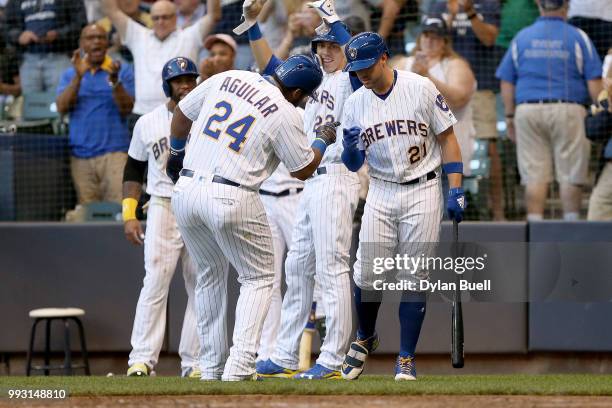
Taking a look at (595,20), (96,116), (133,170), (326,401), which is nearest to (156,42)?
(96,116)

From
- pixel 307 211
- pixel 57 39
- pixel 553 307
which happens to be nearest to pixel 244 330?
pixel 307 211

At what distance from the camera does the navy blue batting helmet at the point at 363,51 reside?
22.3 feet

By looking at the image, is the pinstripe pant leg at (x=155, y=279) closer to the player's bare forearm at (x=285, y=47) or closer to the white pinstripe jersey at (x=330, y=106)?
the white pinstripe jersey at (x=330, y=106)

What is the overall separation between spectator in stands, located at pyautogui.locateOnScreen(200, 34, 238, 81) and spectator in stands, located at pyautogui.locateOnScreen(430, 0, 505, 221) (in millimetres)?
1746

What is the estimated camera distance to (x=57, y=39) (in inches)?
425

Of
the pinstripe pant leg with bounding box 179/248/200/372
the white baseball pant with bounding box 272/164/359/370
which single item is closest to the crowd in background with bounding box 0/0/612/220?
the pinstripe pant leg with bounding box 179/248/200/372

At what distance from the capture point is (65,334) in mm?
9414

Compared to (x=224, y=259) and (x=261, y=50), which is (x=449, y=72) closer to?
(x=261, y=50)

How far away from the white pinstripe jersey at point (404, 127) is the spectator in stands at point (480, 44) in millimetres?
2982

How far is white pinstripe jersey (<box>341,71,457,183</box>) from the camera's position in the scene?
22.6 ft

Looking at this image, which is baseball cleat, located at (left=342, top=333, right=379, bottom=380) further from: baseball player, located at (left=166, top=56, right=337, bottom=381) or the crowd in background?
the crowd in background

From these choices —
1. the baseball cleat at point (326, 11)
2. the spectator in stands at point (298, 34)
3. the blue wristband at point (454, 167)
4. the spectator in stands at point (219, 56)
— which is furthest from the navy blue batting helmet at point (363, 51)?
the spectator in stands at point (298, 34)

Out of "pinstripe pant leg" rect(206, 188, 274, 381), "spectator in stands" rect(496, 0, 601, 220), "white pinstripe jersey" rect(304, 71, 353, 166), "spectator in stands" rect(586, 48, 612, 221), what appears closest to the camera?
"pinstripe pant leg" rect(206, 188, 274, 381)

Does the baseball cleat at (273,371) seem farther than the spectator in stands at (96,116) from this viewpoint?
No
